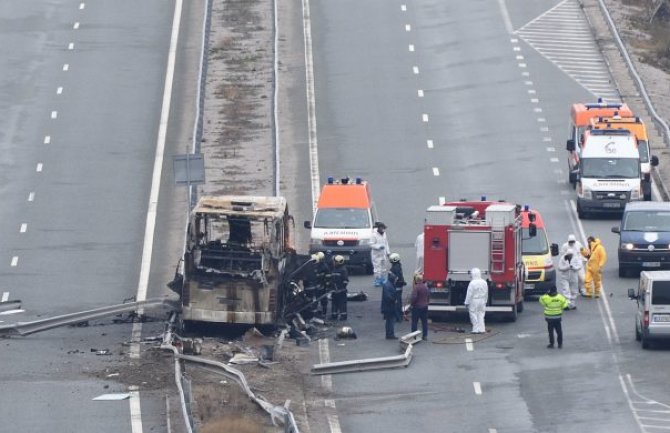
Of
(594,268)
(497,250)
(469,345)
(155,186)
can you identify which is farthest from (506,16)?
(469,345)

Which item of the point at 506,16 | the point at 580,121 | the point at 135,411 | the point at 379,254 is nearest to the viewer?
the point at 135,411

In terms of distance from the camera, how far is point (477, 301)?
39281 mm

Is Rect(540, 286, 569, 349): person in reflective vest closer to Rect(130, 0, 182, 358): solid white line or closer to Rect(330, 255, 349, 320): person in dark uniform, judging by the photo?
Rect(330, 255, 349, 320): person in dark uniform

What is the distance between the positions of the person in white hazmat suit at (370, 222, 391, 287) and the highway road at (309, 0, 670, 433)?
0.85 metres

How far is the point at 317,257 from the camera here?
133 feet

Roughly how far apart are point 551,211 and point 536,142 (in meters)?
7.59

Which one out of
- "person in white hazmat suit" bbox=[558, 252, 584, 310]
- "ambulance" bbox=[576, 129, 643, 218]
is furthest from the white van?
"ambulance" bbox=[576, 129, 643, 218]

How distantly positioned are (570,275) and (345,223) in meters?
6.84

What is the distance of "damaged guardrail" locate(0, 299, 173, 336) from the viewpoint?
127 feet

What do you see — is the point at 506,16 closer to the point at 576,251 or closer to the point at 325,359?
the point at 576,251

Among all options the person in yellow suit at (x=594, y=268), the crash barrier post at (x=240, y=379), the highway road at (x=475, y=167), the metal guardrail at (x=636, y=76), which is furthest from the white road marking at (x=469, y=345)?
the metal guardrail at (x=636, y=76)

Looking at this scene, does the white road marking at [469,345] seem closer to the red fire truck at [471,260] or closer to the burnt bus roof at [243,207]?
the red fire truck at [471,260]

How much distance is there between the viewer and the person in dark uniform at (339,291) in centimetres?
4038

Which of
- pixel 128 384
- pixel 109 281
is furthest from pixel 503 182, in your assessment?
pixel 128 384
